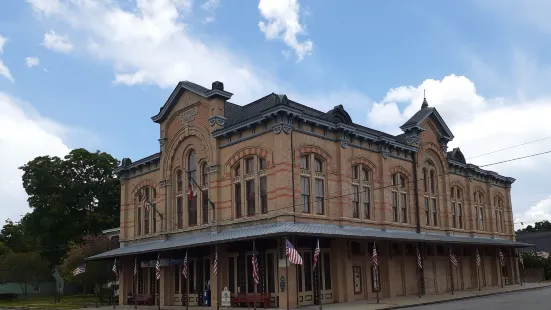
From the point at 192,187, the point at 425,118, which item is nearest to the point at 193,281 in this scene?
the point at 192,187

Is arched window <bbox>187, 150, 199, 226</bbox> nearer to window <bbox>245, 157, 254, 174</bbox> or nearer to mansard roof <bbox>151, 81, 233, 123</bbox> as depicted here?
mansard roof <bbox>151, 81, 233, 123</bbox>

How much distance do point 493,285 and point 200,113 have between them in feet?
88.6

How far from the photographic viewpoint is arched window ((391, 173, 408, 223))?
114 ft

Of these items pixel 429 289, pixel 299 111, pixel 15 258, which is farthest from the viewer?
pixel 15 258

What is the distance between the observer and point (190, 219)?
3366 centimetres

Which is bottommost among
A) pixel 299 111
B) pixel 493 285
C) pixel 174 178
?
pixel 493 285

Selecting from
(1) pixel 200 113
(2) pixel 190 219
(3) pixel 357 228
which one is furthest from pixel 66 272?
(3) pixel 357 228

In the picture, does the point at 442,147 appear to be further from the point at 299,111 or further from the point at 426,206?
the point at 299,111

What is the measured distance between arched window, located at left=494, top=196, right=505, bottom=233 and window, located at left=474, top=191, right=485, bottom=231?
248 centimetres

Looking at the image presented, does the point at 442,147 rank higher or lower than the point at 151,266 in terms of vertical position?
higher

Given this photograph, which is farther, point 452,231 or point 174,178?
point 452,231

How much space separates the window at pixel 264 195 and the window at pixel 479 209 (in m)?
21.9

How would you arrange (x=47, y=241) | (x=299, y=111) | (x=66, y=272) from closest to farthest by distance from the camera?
1. (x=299, y=111)
2. (x=66, y=272)
3. (x=47, y=241)

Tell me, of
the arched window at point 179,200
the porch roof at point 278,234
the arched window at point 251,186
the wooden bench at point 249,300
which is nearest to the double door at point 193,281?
the porch roof at point 278,234
